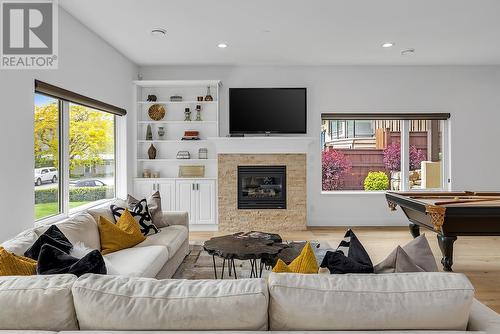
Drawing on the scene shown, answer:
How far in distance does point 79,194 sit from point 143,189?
1.67m

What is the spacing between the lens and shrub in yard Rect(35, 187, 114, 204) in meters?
3.88

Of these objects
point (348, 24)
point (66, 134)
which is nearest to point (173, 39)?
point (66, 134)

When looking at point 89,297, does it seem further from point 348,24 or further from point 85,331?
point 348,24

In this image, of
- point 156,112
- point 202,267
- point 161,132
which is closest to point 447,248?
point 202,267

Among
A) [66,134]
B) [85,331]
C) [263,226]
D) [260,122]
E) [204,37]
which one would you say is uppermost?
[204,37]

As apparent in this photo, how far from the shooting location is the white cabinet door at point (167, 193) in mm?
6309

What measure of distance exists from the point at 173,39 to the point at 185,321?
4411 mm

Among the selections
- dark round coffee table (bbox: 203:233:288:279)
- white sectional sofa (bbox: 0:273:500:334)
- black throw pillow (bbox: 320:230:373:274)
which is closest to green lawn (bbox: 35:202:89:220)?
dark round coffee table (bbox: 203:233:288:279)

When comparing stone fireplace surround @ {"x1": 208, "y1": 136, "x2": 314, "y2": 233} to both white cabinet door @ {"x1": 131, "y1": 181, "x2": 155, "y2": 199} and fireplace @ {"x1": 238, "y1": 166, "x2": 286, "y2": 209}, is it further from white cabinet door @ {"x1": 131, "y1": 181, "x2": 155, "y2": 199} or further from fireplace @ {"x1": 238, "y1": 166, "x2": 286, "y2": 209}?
white cabinet door @ {"x1": 131, "y1": 181, "x2": 155, "y2": 199}

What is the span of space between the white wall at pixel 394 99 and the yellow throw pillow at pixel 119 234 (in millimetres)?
3214

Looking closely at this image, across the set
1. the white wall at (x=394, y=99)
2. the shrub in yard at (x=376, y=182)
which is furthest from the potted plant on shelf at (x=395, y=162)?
the white wall at (x=394, y=99)

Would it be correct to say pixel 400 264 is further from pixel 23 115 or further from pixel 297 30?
pixel 297 30

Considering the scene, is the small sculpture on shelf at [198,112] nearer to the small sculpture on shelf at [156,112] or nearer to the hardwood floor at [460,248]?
the small sculpture on shelf at [156,112]

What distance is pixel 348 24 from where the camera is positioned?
4.47 meters
